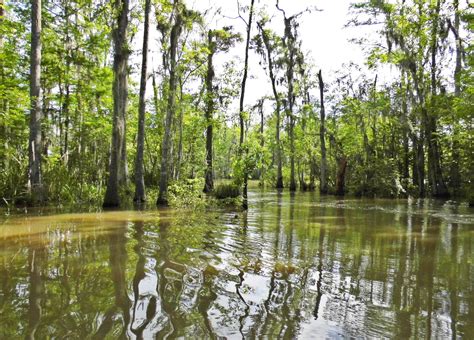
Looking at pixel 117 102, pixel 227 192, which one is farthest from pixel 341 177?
pixel 117 102

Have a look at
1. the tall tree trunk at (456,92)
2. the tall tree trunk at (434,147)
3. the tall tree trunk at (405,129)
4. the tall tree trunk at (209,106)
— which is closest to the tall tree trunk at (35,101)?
the tall tree trunk at (209,106)

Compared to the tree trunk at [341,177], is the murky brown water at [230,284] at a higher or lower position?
lower

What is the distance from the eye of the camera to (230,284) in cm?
455

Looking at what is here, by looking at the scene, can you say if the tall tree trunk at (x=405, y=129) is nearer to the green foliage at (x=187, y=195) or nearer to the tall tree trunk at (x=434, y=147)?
the tall tree trunk at (x=434, y=147)

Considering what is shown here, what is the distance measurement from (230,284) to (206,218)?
7060 mm

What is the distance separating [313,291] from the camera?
4.39 m

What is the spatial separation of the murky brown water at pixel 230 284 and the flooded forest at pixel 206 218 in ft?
0.09

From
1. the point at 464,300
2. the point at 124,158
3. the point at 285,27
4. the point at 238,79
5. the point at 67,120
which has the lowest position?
the point at 464,300

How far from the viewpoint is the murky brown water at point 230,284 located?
329 cm

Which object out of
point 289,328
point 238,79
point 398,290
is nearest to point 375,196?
point 238,79

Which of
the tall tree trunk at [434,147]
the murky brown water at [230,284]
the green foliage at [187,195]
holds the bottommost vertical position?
the murky brown water at [230,284]

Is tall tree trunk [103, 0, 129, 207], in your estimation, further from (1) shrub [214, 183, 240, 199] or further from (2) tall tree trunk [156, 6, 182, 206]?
(1) shrub [214, 183, 240, 199]

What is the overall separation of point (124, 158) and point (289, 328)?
16248 mm

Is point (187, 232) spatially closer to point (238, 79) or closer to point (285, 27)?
point (238, 79)
